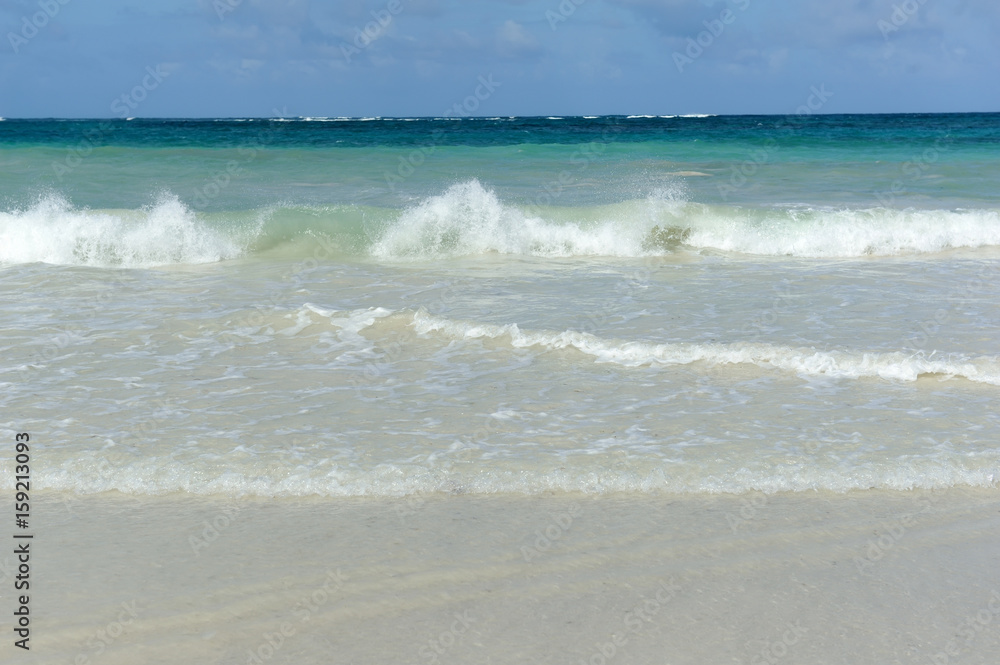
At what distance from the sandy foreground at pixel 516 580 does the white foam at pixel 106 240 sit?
25.5ft

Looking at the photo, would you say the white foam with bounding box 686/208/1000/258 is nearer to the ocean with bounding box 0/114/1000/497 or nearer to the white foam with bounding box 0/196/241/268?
the ocean with bounding box 0/114/1000/497

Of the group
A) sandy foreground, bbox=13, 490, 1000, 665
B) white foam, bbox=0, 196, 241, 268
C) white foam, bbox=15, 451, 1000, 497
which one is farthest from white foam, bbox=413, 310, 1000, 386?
white foam, bbox=0, 196, 241, 268

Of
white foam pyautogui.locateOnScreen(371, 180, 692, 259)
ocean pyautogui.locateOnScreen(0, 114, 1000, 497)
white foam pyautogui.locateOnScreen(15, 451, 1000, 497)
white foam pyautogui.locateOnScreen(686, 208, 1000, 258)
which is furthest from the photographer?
white foam pyautogui.locateOnScreen(686, 208, 1000, 258)

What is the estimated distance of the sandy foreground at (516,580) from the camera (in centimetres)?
287

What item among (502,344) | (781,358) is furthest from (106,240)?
(781,358)

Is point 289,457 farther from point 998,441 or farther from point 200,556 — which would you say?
point 998,441

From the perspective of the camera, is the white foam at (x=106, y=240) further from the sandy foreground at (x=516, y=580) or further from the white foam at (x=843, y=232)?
the sandy foreground at (x=516, y=580)

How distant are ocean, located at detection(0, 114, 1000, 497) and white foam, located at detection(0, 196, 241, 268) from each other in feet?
0.13

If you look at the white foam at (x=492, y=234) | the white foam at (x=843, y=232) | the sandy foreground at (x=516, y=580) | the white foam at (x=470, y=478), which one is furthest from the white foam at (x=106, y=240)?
the sandy foreground at (x=516, y=580)

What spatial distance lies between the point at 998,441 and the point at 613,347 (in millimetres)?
2569

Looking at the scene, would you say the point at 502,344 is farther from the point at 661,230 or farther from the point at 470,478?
the point at 661,230

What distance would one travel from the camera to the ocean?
438cm

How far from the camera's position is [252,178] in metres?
19.1

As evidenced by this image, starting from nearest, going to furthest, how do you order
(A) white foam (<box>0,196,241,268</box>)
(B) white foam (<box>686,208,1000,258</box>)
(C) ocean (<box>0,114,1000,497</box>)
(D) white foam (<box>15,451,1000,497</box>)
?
1. (D) white foam (<box>15,451,1000,497</box>)
2. (C) ocean (<box>0,114,1000,497</box>)
3. (A) white foam (<box>0,196,241,268</box>)
4. (B) white foam (<box>686,208,1000,258</box>)
